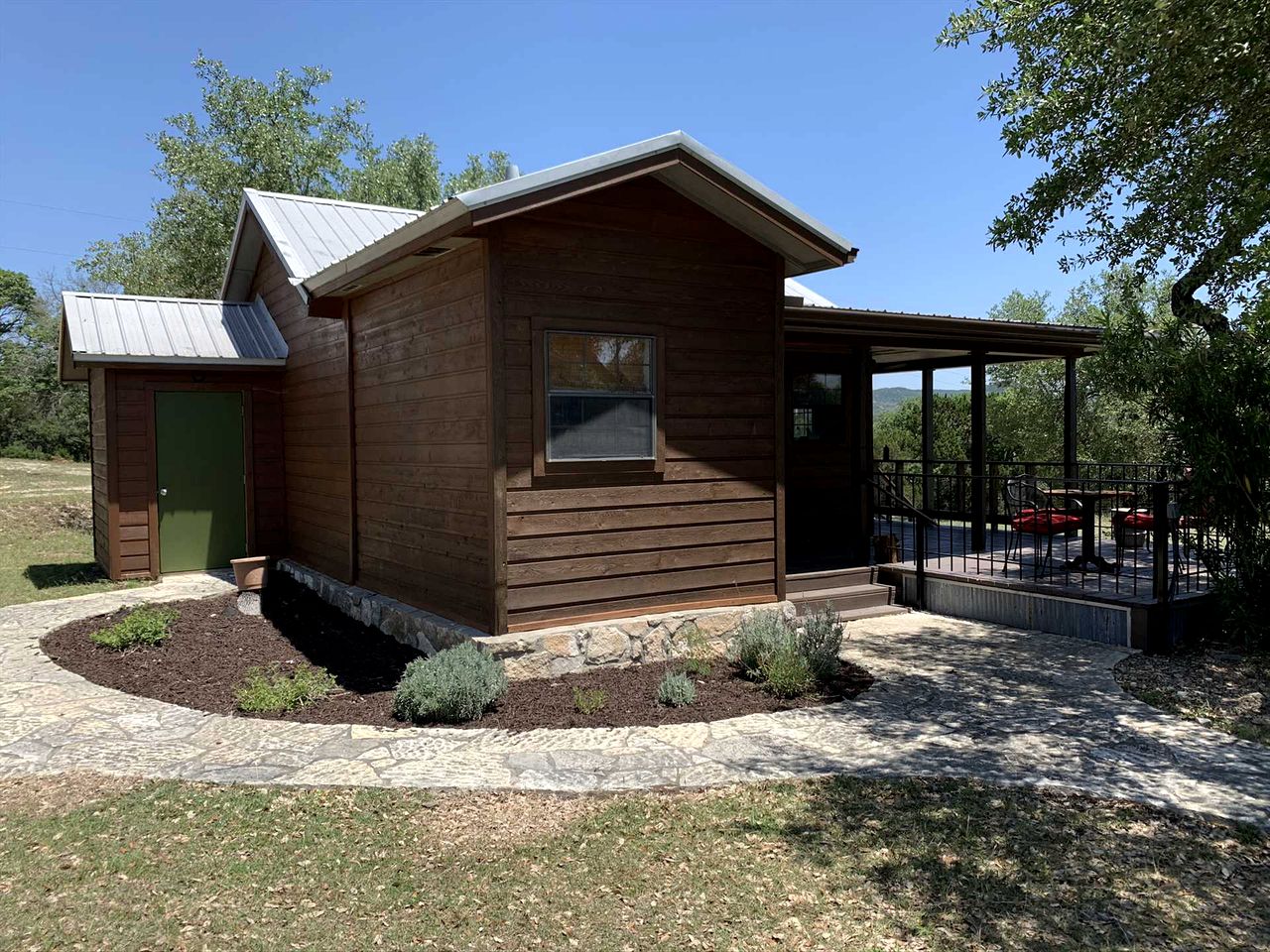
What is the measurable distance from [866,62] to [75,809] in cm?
1176

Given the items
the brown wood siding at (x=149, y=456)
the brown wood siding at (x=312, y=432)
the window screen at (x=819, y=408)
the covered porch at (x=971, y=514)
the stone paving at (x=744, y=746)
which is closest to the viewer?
the stone paving at (x=744, y=746)

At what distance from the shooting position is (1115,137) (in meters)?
7.34

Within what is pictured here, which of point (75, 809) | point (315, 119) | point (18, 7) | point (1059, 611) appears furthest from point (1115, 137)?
point (18, 7)

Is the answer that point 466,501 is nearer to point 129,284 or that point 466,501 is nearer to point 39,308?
point 129,284

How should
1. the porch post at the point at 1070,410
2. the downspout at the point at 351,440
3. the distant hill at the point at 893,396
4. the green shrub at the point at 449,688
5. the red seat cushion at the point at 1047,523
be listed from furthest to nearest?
the distant hill at the point at 893,396, the porch post at the point at 1070,410, the downspout at the point at 351,440, the red seat cushion at the point at 1047,523, the green shrub at the point at 449,688

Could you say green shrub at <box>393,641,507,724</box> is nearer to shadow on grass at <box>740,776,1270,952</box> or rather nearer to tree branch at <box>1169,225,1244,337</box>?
shadow on grass at <box>740,776,1270,952</box>

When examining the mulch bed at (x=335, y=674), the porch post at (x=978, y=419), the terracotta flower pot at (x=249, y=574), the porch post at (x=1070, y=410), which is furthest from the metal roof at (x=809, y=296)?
the terracotta flower pot at (x=249, y=574)

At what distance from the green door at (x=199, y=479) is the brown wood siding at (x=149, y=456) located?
13 centimetres

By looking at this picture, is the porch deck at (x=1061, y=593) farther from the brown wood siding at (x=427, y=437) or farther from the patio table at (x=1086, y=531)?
the brown wood siding at (x=427, y=437)

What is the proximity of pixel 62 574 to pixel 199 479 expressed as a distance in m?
2.59

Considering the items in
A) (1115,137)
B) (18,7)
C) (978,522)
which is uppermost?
(18,7)

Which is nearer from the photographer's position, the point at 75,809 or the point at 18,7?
the point at 75,809

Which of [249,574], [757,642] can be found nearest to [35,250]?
[249,574]

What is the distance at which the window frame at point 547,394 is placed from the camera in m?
5.98
